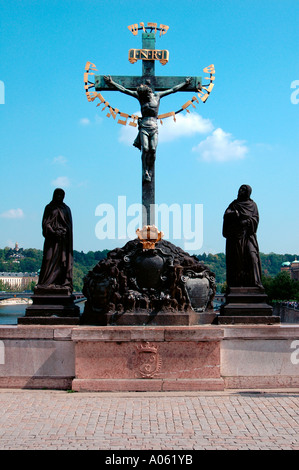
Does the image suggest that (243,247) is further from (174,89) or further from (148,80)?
(148,80)

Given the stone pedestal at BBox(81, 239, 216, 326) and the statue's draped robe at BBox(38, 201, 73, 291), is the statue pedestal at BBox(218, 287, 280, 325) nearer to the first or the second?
the stone pedestal at BBox(81, 239, 216, 326)

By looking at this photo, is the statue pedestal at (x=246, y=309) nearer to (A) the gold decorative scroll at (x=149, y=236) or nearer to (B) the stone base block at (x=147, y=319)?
(B) the stone base block at (x=147, y=319)

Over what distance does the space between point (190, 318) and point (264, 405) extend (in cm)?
261

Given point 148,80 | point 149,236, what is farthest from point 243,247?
point 148,80

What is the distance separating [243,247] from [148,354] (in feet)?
10.7

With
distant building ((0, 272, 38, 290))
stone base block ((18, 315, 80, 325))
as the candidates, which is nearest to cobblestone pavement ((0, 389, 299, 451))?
stone base block ((18, 315, 80, 325))

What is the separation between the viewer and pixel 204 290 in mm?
12320

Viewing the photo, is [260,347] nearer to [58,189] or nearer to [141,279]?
[141,279]

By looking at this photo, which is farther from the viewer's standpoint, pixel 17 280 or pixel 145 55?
pixel 17 280

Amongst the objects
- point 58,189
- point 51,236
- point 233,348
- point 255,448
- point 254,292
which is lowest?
point 255,448

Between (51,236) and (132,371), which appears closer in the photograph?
(132,371)

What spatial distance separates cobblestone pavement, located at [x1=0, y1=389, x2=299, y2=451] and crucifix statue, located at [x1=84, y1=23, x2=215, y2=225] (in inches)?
180

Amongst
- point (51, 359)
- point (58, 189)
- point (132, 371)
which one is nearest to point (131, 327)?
point (132, 371)

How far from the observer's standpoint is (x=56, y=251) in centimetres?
1262
